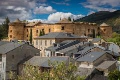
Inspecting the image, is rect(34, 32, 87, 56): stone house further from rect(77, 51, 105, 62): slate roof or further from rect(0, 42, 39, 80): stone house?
rect(77, 51, 105, 62): slate roof

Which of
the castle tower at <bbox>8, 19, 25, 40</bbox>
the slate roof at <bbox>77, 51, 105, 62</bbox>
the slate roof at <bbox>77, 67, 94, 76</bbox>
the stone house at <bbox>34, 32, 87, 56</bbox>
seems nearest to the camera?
the slate roof at <bbox>77, 67, 94, 76</bbox>

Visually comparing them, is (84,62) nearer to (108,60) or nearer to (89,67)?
(89,67)

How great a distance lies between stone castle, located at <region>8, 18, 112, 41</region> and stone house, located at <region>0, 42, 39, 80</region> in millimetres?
29838

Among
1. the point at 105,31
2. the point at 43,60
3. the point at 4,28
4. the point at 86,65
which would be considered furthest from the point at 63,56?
the point at 4,28

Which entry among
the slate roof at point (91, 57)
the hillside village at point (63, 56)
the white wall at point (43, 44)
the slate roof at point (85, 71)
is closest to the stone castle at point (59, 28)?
the white wall at point (43, 44)

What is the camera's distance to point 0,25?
4663 inches

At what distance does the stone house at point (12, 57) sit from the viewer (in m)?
49.2

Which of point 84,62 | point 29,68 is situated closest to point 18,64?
point 84,62

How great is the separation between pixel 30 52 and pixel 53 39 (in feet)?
41.3

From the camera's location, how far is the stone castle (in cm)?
8144

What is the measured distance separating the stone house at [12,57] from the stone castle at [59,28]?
29838 millimetres

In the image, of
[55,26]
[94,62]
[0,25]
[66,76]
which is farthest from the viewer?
[0,25]

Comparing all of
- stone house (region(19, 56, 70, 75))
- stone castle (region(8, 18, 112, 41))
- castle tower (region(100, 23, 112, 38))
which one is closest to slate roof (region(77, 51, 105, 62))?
stone house (region(19, 56, 70, 75))

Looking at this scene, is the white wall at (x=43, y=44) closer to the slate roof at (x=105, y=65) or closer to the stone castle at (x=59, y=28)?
the stone castle at (x=59, y=28)
